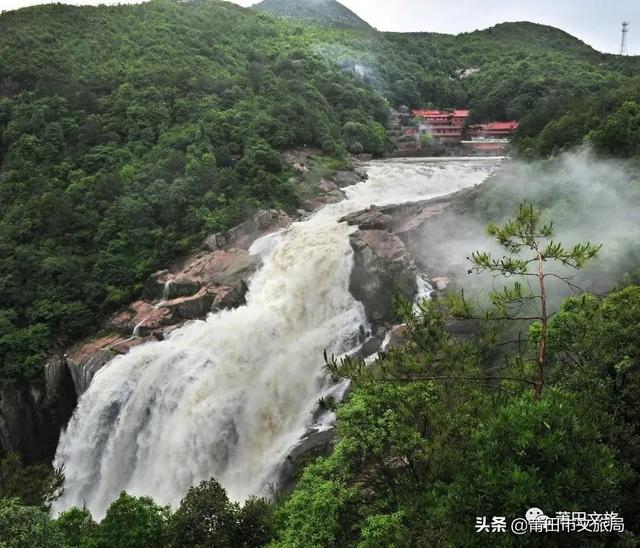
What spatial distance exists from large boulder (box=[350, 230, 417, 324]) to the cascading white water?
1.46ft

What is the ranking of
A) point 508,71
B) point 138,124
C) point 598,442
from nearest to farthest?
point 598,442 → point 138,124 → point 508,71

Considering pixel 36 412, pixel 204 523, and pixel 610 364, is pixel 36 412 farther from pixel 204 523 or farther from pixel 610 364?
pixel 610 364

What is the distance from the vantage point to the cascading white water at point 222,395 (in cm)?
1845

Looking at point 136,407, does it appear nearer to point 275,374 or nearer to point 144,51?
point 275,374

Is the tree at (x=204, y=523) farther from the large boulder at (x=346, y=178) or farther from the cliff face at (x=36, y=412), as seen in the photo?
the large boulder at (x=346, y=178)

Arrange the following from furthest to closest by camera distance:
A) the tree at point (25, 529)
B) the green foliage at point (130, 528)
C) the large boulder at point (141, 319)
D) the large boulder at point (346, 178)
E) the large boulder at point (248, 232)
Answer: the large boulder at point (346, 178)
the large boulder at point (248, 232)
the large boulder at point (141, 319)
the green foliage at point (130, 528)
the tree at point (25, 529)

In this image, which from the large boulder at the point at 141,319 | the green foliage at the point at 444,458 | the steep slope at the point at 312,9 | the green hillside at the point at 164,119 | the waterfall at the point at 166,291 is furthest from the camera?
the steep slope at the point at 312,9

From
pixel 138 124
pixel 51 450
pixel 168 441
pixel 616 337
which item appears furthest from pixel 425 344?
pixel 138 124

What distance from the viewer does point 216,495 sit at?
482 inches

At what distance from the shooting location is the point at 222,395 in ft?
63.9

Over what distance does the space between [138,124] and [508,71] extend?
4456cm

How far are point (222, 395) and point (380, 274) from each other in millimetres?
7936

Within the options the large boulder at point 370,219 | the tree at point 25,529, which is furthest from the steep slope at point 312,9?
the tree at point 25,529

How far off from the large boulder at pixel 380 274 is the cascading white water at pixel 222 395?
44 centimetres
